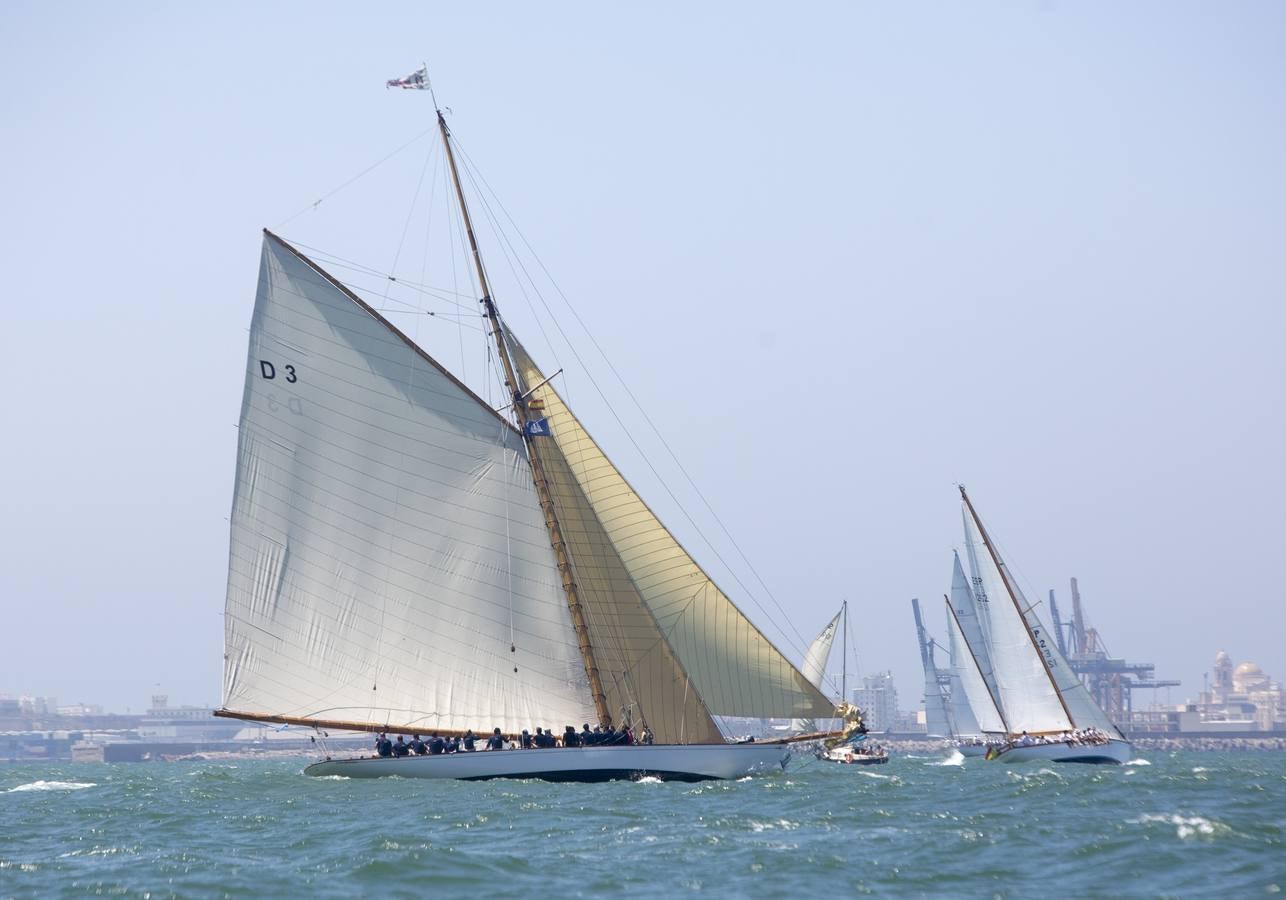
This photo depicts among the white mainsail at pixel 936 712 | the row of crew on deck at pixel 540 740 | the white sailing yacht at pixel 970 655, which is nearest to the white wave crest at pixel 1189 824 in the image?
the row of crew on deck at pixel 540 740

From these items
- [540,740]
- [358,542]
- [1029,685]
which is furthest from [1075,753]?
[358,542]

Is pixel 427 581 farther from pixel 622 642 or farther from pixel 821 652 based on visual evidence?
pixel 821 652

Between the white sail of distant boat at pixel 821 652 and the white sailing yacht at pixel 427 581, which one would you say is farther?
the white sail of distant boat at pixel 821 652

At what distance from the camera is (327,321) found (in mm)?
53250

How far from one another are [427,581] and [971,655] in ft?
220

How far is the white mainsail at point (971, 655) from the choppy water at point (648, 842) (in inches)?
2273

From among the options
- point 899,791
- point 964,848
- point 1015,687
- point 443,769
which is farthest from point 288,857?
point 1015,687

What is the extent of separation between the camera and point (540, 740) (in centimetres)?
5303

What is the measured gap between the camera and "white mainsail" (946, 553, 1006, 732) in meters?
109

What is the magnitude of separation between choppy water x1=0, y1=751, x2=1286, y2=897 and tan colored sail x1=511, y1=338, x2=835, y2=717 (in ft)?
10.7

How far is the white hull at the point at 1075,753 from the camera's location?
276 feet

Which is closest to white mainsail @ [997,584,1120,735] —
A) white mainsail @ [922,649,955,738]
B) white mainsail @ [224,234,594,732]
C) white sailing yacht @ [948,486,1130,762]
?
white sailing yacht @ [948,486,1130,762]

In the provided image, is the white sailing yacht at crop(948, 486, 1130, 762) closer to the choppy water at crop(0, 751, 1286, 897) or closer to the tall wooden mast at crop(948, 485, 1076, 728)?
the tall wooden mast at crop(948, 485, 1076, 728)

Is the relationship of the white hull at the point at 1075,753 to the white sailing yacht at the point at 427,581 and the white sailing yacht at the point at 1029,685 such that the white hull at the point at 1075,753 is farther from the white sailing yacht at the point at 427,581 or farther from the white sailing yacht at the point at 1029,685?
the white sailing yacht at the point at 427,581
